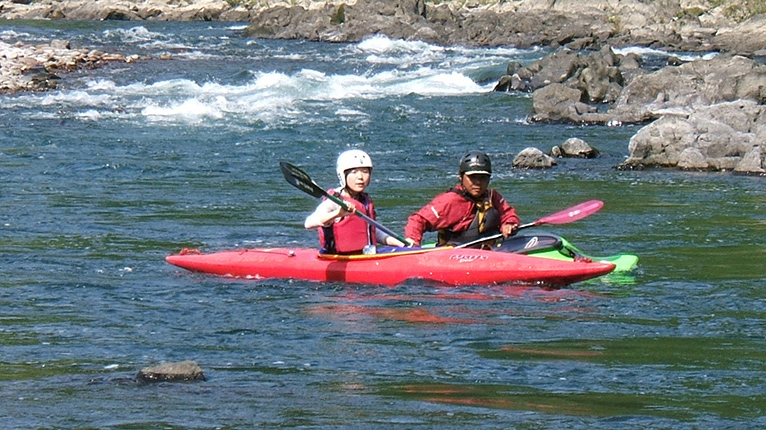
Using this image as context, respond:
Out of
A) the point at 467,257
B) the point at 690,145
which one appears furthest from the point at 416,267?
the point at 690,145

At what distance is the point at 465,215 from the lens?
896cm

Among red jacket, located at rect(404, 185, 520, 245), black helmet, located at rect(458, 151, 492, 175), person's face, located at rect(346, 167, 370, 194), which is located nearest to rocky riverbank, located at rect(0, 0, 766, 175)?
red jacket, located at rect(404, 185, 520, 245)

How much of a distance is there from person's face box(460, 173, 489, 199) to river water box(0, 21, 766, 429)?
0.70m

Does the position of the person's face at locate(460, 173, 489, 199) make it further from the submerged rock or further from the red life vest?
the submerged rock

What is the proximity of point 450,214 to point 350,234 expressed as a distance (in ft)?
2.38

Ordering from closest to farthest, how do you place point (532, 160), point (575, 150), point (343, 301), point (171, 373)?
point (171, 373)
point (343, 301)
point (532, 160)
point (575, 150)

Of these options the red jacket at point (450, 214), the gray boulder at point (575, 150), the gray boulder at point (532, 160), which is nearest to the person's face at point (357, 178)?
the red jacket at point (450, 214)

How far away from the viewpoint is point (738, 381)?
5961mm

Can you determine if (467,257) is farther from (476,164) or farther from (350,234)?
(350,234)

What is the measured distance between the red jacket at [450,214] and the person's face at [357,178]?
419 millimetres

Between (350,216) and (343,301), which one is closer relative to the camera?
(343,301)

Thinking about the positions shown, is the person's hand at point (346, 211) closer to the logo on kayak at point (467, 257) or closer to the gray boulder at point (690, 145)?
the logo on kayak at point (467, 257)

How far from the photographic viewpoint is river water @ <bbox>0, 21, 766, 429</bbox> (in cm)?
561

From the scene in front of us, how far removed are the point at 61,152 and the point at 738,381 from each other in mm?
12091
